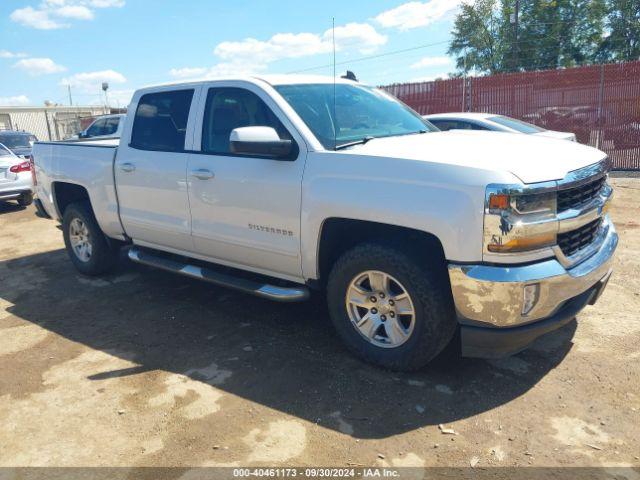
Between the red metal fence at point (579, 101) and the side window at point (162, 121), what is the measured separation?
10.9 meters

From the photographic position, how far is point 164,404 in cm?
329

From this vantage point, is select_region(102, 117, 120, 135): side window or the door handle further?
select_region(102, 117, 120, 135): side window

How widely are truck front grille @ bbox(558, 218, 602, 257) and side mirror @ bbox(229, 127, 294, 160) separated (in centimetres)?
181

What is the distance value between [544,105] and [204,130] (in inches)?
436

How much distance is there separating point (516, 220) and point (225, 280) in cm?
233

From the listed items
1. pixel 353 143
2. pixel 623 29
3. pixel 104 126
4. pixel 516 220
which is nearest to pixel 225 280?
pixel 353 143

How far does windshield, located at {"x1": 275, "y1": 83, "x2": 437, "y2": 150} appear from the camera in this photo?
149 inches

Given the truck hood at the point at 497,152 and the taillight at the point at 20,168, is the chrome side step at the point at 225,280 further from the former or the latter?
the taillight at the point at 20,168

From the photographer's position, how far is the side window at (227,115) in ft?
13.0

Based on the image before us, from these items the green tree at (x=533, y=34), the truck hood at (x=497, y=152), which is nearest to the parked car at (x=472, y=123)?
the truck hood at (x=497, y=152)

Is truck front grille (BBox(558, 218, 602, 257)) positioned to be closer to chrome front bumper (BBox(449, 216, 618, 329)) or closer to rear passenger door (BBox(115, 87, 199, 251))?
chrome front bumper (BBox(449, 216, 618, 329))

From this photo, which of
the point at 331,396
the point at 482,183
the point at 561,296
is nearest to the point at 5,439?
the point at 331,396

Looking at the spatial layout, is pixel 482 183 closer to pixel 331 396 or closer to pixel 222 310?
pixel 331 396

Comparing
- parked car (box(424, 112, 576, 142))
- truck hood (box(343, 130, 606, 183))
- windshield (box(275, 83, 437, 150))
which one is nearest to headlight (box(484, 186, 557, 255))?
truck hood (box(343, 130, 606, 183))
